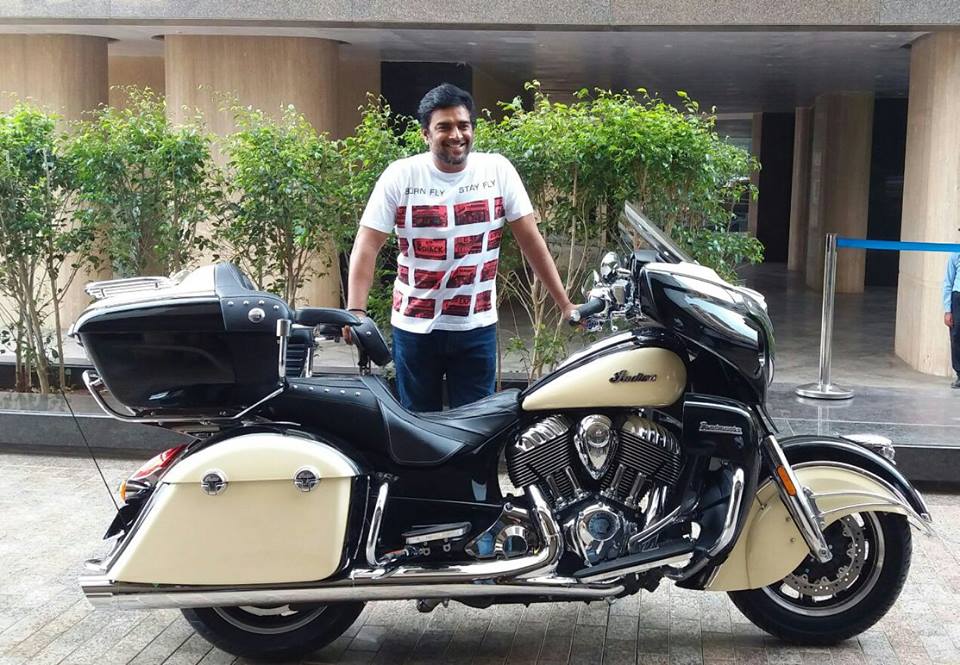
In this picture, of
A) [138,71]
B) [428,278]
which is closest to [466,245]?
[428,278]

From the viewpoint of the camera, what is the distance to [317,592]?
382 centimetres

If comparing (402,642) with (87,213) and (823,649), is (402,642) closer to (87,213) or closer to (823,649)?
(823,649)

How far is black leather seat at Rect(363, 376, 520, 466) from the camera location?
3.92 metres

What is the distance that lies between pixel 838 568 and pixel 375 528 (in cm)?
162

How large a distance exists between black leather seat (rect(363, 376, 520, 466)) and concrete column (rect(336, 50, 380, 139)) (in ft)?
35.5

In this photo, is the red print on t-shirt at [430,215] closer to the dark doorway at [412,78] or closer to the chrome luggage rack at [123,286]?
the chrome luggage rack at [123,286]

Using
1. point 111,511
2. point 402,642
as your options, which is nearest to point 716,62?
point 111,511

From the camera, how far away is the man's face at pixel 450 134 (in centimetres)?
461

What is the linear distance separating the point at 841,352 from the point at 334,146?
20.3 feet

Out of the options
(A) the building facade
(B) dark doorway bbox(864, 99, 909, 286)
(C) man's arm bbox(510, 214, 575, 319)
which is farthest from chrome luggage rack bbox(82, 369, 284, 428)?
(B) dark doorway bbox(864, 99, 909, 286)

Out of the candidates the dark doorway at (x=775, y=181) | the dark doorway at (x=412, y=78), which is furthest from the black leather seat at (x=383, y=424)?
the dark doorway at (x=775, y=181)

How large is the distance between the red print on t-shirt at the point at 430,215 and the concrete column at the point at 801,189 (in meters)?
18.0

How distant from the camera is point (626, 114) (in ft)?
23.5

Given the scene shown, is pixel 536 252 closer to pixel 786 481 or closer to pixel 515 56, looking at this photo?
pixel 786 481
